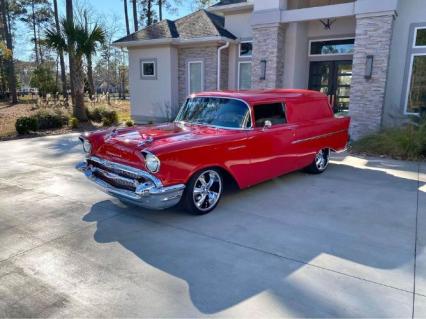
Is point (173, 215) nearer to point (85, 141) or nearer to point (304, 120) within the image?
point (85, 141)

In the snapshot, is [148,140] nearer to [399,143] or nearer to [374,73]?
[399,143]

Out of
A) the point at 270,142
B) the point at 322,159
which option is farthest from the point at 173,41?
the point at 270,142

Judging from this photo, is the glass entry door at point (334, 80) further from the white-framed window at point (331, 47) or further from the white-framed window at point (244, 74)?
the white-framed window at point (244, 74)

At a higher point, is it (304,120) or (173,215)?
(304,120)

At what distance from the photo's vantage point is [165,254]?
11.6 feet

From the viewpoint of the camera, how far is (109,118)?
46.5 ft

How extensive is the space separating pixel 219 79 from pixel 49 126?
6675 mm

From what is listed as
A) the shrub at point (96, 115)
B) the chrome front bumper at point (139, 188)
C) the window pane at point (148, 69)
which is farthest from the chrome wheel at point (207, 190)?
the shrub at point (96, 115)

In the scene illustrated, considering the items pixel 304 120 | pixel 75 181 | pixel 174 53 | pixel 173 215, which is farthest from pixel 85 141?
pixel 174 53

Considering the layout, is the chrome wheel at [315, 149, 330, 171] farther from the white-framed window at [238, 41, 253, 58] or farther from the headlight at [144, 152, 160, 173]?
the white-framed window at [238, 41, 253, 58]

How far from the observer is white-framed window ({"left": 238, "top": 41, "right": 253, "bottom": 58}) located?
13195 millimetres

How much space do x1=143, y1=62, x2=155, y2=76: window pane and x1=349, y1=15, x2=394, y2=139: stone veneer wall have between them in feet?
A: 27.2

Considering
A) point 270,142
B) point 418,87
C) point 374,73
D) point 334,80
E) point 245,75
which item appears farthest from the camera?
point 245,75

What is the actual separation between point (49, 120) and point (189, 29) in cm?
660
